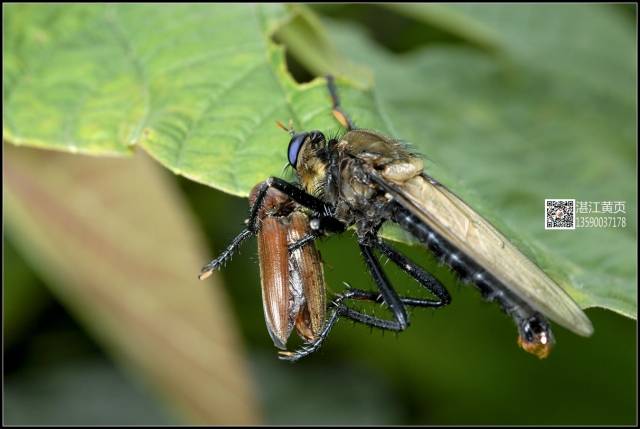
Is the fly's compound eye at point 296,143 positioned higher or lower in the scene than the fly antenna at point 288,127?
lower

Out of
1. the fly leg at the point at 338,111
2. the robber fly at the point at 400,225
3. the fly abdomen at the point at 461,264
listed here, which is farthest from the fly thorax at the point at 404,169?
the fly leg at the point at 338,111

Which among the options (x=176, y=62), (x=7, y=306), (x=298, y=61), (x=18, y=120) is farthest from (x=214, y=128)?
(x=7, y=306)

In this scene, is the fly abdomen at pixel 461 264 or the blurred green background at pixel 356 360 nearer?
the fly abdomen at pixel 461 264

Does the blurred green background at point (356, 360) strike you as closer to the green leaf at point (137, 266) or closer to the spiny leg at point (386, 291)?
the green leaf at point (137, 266)

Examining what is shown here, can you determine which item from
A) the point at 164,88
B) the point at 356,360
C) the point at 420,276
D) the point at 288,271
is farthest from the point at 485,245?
the point at 356,360

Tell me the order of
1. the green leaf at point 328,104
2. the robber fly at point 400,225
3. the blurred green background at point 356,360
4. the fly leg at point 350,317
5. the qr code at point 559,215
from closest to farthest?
the robber fly at point 400,225, the green leaf at point 328,104, the fly leg at point 350,317, the qr code at point 559,215, the blurred green background at point 356,360

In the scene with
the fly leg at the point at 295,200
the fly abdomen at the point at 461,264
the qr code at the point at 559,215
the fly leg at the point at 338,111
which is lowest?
the qr code at the point at 559,215

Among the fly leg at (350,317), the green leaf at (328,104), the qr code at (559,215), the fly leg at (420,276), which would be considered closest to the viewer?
the green leaf at (328,104)

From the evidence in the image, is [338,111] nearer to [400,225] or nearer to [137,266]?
[400,225]
